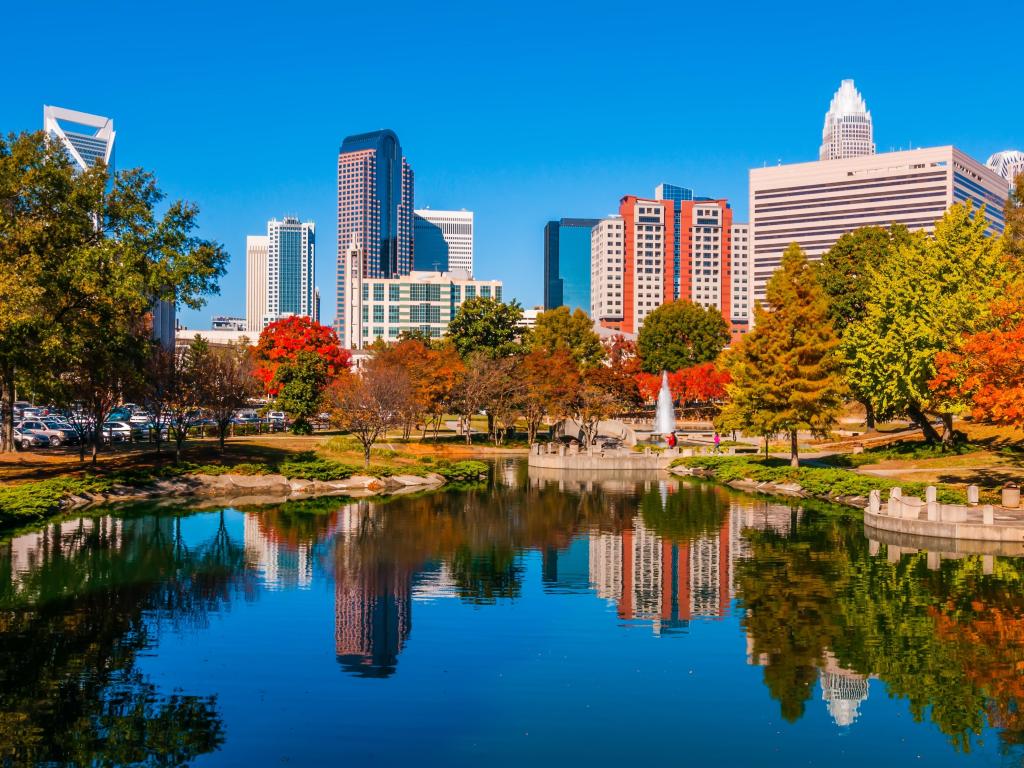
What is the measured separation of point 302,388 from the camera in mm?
82375

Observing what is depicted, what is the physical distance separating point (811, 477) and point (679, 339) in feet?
251

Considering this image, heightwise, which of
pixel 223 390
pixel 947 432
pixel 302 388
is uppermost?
pixel 302 388

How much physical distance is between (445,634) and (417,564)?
30.8 ft

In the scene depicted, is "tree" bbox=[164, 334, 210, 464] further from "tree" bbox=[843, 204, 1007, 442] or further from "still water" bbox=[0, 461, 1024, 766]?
"tree" bbox=[843, 204, 1007, 442]

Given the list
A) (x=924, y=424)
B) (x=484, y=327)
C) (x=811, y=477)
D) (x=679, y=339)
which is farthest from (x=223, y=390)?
(x=679, y=339)

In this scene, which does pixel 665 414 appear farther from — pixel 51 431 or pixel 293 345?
pixel 51 431

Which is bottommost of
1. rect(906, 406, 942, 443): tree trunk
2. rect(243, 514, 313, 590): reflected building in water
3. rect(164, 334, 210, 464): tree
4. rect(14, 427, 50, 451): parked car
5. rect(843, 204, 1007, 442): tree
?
rect(243, 514, 313, 590): reflected building in water

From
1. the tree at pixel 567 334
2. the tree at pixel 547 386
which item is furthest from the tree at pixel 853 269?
the tree at pixel 567 334

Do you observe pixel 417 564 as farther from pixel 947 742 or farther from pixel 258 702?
pixel 947 742

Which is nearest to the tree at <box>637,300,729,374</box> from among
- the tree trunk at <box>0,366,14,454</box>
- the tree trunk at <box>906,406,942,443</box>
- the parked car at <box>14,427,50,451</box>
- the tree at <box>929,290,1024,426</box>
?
the tree trunk at <box>906,406,942,443</box>

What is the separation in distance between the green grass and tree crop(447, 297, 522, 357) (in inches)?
1264

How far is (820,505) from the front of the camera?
168 ft

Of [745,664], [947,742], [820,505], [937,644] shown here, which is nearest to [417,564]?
[745,664]

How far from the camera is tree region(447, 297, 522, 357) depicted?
9875cm
